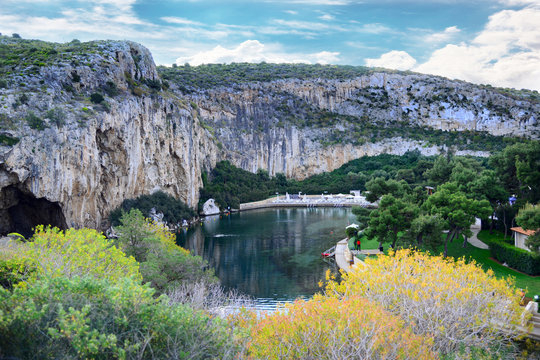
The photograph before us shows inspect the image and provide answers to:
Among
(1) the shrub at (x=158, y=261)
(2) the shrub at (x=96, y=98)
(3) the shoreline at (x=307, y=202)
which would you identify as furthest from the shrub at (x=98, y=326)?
(3) the shoreline at (x=307, y=202)

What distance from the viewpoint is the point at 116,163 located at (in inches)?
1762

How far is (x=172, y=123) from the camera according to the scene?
185 feet

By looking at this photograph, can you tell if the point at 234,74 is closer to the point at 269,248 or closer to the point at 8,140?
the point at 269,248

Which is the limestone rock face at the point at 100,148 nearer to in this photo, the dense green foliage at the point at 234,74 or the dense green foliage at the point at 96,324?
the dense green foliage at the point at 96,324

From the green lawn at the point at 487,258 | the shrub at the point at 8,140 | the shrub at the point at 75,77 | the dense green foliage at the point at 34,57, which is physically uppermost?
the dense green foliage at the point at 34,57

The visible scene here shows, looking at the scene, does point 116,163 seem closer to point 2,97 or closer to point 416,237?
point 2,97

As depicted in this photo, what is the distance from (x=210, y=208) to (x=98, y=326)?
183 ft

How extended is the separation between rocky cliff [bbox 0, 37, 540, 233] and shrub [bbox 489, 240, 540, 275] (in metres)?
33.0

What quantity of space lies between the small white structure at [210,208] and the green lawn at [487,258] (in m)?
32.3

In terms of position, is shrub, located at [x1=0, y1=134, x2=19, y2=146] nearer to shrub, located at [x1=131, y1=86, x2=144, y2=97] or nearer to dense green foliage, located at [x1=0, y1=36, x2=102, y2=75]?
dense green foliage, located at [x1=0, y1=36, x2=102, y2=75]

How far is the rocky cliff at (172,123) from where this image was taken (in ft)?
115

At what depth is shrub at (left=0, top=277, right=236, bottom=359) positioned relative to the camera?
25.8ft

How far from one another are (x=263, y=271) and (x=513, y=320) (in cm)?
1860

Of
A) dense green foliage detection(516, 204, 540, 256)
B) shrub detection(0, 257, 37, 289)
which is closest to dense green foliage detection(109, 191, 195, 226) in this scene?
shrub detection(0, 257, 37, 289)
